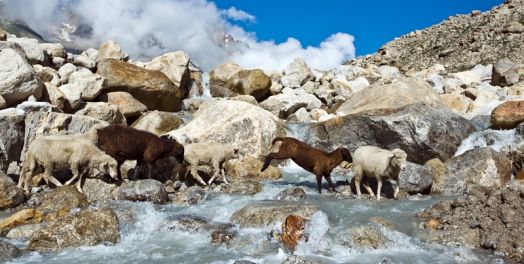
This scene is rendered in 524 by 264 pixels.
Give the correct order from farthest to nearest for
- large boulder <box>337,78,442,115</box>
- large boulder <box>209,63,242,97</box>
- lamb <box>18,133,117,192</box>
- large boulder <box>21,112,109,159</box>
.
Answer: large boulder <box>209,63,242,97</box> < large boulder <box>337,78,442,115</box> < large boulder <box>21,112,109,159</box> < lamb <box>18,133,117,192</box>

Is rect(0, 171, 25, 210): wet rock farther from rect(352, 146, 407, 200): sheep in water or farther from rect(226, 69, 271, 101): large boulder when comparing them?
rect(226, 69, 271, 101): large boulder

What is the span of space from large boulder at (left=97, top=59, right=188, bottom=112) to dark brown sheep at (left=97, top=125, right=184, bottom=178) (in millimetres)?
10474

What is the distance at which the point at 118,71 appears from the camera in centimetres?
2533

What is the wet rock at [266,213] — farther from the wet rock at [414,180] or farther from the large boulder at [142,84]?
the large boulder at [142,84]

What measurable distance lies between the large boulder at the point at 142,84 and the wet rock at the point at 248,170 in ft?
30.6

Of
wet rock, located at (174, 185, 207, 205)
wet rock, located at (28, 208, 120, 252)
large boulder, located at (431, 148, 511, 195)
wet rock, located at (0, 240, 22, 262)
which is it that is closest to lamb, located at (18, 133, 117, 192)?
wet rock, located at (174, 185, 207, 205)

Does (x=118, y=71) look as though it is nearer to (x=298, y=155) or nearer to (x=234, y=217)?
(x=298, y=155)

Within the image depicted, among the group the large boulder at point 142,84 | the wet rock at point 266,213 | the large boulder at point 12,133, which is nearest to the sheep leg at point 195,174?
the wet rock at point 266,213

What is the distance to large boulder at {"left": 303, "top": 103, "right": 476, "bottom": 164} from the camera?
747 inches

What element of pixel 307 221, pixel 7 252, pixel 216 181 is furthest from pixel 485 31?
pixel 7 252

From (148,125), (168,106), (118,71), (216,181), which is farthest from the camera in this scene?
(168,106)

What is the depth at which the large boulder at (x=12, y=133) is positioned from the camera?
15.1 meters

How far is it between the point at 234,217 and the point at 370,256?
140 inches

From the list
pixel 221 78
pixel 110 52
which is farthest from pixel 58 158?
pixel 221 78
